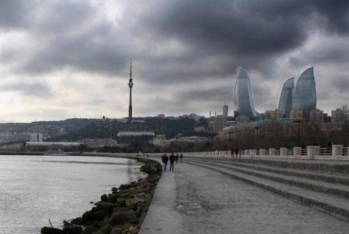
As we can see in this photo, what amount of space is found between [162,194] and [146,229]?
23.9 feet

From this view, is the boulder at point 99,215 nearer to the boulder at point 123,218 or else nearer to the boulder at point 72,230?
the boulder at point 72,230

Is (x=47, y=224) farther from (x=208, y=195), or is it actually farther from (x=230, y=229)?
(x=230, y=229)

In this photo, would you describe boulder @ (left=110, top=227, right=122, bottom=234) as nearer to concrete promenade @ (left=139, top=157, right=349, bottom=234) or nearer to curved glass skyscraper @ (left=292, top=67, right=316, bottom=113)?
concrete promenade @ (left=139, top=157, right=349, bottom=234)

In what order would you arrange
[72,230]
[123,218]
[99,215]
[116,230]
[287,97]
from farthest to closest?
1. [287,97]
2. [99,215]
3. [72,230]
4. [123,218]
5. [116,230]

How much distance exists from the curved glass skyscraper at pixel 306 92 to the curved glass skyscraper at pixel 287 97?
16938mm

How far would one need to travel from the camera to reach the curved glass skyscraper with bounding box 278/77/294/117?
179875mm

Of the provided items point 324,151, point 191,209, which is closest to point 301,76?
point 324,151

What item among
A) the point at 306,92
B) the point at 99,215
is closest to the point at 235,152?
the point at 99,215

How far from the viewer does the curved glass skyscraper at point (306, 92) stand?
156m

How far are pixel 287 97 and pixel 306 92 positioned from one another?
77.2ft

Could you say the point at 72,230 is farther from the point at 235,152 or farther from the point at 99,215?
the point at 235,152

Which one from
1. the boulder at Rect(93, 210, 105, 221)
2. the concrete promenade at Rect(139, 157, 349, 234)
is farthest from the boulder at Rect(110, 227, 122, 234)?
→ the boulder at Rect(93, 210, 105, 221)

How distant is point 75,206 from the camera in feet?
80.5

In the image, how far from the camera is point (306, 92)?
15775cm
